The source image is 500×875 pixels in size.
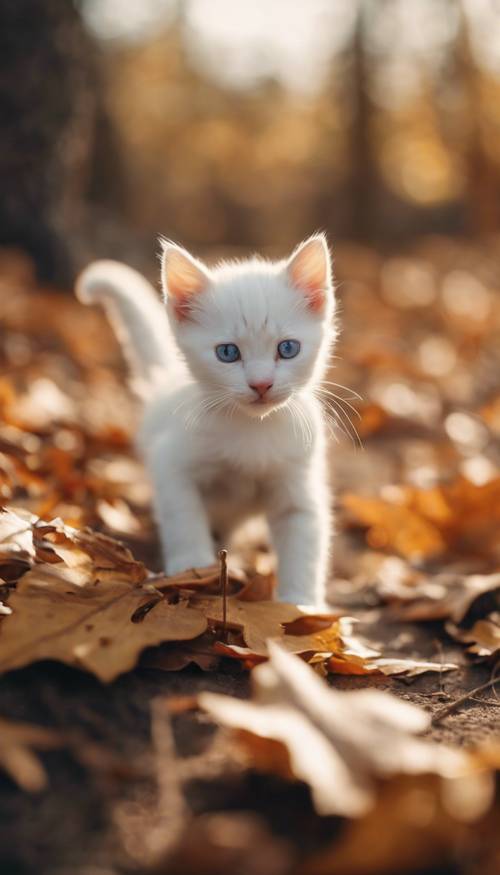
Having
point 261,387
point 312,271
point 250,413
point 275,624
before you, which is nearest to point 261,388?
point 261,387

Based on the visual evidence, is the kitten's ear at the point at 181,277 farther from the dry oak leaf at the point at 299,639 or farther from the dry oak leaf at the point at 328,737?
the dry oak leaf at the point at 328,737

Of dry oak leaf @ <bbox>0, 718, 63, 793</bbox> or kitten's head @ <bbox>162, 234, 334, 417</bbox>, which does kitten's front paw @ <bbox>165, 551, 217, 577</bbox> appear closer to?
kitten's head @ <bbox>162, 234, 334, 417</bbox>

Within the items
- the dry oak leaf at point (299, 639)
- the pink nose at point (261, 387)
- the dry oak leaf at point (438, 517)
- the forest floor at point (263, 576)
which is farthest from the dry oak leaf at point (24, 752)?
the dry oak leaf at point (438, 517)

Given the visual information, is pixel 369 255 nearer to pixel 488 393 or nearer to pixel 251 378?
pixel 488 393

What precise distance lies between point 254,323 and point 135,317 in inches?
35.0

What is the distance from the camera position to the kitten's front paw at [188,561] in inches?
72.3

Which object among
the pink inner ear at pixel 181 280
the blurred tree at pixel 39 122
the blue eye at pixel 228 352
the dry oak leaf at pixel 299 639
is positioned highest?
the blurred tree at pixel 39 122

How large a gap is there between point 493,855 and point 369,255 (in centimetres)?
825

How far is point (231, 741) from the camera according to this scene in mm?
1113

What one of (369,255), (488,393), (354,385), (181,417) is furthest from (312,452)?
(369,255)

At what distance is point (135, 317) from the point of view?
2.63 metres

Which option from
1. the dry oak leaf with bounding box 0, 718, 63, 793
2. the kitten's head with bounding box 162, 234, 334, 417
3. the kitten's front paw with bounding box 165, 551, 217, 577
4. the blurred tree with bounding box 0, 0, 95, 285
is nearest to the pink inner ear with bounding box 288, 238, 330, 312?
the kitten's head with bounding box 162, 234, 334, 417

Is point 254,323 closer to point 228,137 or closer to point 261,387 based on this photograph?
point 261,387

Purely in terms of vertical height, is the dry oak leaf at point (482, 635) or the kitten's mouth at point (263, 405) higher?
the kitten's mouth at point (263, 405)
